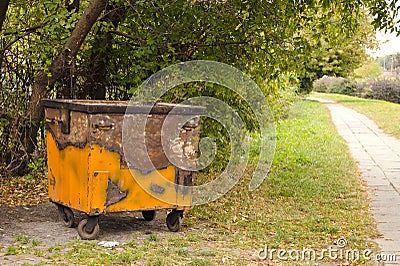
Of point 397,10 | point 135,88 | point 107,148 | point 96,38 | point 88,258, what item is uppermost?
point 397,10

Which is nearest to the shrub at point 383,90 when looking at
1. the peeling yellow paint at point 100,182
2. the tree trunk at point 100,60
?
the tree trunk at point 100,60

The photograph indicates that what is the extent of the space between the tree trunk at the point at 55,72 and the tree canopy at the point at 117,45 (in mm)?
12

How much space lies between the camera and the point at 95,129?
566 cm

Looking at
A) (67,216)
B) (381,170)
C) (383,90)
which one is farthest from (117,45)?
(383,90)

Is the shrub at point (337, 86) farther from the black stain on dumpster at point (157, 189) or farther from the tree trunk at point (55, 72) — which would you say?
the black stain on dumpster at point (157, 189)

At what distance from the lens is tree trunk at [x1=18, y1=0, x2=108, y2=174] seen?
7672 millimetres

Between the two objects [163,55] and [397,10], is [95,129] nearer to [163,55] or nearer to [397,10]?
[163,55]

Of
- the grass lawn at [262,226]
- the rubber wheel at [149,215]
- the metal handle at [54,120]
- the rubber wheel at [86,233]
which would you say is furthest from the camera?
the rubber wheel at [149,215]

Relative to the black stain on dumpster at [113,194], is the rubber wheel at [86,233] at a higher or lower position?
lower

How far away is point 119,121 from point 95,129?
245 millimetres

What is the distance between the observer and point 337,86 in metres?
52.3

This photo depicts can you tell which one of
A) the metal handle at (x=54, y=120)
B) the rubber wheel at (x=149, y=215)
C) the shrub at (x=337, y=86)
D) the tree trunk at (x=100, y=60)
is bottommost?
the rubber wheel at (x=149, y=215)

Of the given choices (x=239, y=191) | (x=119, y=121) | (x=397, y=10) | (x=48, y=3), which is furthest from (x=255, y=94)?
(x=119, y=121)

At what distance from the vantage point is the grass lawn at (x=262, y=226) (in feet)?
17.6
